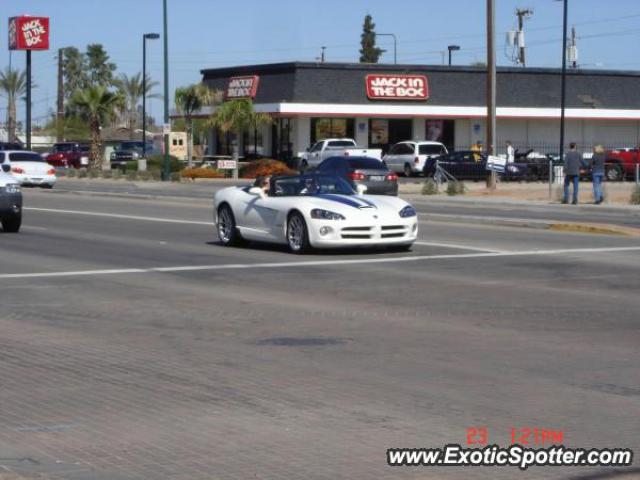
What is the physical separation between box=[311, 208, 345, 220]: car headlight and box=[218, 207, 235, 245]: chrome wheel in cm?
240

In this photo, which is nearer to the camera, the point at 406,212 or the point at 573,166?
the point at 406,212

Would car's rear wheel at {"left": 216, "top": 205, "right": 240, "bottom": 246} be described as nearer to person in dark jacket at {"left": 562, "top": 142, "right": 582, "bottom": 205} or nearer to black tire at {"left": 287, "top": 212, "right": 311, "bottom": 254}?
black tire at {"left": 287, "top": 212, "right": 311, "bottom": 254}

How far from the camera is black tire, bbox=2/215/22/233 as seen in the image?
84.1 ft

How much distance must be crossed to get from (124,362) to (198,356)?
26.4 inches

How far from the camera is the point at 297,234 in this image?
20.5 meters

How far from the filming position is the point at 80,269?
1847 centimetres

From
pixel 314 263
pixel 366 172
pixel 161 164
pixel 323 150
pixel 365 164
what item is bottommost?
pixel 314 263

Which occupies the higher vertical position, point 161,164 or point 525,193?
point 161,164

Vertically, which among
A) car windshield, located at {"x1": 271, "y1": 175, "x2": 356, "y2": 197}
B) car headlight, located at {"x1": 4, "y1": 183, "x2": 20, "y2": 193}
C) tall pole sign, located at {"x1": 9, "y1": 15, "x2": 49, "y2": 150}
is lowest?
car headlight, located at {"x1": 4, "y1": 183, "x2": 20, "y2": 193}

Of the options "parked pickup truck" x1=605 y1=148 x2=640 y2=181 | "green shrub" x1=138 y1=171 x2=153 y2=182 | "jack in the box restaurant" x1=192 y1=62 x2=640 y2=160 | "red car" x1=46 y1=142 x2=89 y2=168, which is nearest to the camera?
"parked pickup truck" x1=605 y1=148 x2=640 y2=181

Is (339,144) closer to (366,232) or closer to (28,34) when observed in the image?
(28,34)

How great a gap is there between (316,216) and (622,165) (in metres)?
35.0

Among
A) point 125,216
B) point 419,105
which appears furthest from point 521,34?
point 125,216

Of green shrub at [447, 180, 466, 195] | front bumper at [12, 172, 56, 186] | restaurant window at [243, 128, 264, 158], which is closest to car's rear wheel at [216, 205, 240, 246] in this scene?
green shrub at [447, 180, 466, 195]
